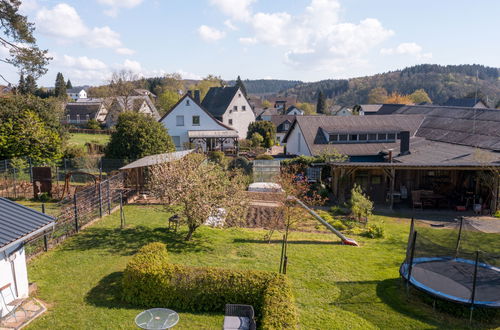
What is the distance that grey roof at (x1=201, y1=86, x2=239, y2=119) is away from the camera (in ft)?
169

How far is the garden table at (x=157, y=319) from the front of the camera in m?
7.77

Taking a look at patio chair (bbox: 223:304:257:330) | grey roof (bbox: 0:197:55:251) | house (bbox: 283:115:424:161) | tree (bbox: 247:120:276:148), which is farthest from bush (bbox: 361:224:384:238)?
tree (bbox: 247:120:276:148)

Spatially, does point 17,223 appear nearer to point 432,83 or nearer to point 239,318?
point 239,318

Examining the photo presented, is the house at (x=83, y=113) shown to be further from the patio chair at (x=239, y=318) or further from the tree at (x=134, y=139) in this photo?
the patio chair at (x=239, y=318)

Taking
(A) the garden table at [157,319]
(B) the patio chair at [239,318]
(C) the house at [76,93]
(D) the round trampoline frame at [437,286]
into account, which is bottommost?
(D) the round trampoline frame at [437,286]

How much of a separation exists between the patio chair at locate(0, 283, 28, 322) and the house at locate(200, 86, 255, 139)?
42.2 meters

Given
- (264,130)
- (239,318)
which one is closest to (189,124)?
(264,130)

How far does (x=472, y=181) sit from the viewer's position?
76.9 feet

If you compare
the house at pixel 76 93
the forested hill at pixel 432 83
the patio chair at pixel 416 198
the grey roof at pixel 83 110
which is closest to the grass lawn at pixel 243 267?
the patio chair at pixel 416 198

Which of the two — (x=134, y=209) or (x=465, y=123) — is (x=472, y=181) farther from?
(x=134, y=209)

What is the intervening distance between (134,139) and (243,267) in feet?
55.4

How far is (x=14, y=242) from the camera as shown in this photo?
8742 mm

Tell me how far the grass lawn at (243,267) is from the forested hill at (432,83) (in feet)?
385

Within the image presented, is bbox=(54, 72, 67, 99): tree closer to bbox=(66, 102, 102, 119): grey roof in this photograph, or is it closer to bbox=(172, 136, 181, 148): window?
bbox=(66, 102, 102, 119): grey roof
